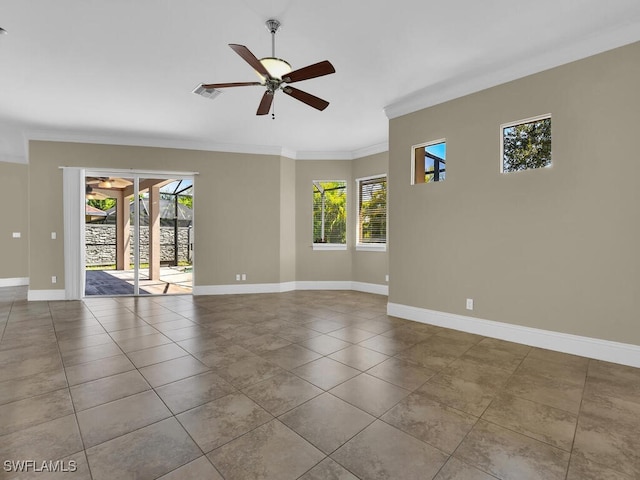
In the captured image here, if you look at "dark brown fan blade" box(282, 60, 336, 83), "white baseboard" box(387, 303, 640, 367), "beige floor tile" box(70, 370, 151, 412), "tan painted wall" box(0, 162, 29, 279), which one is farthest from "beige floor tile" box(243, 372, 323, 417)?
"tan painted wall" box(0, 162, 29, 279)

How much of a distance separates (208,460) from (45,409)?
4.59 ft

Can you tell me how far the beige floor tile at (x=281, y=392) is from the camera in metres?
2.23

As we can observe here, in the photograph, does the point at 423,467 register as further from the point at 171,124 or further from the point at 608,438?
the point at 171,124

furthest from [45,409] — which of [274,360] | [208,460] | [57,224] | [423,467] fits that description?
[57,224]

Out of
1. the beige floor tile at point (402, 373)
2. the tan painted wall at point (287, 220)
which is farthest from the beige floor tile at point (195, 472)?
the tan painted wall at point (287, 220)

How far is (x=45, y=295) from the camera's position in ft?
19.0

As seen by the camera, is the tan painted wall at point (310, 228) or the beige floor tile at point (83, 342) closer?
the beige floor tile at point (83, 342)

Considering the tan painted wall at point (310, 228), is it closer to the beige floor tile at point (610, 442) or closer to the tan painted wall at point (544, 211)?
the tan painted wall at point (544, 211)

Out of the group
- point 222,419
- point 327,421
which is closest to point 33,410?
point 222,419

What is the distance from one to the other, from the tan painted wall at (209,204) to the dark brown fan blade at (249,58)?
408 cm

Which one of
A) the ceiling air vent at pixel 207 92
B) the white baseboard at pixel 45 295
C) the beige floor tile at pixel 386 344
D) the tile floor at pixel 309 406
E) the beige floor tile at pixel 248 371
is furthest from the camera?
the white baseboard at pixel 45 295

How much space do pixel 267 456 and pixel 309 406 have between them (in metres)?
0.55

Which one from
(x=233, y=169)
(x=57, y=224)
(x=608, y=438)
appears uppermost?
(x=233, y=169)

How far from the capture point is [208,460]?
66.1 inches
